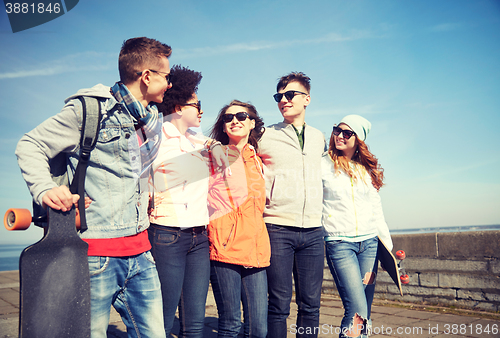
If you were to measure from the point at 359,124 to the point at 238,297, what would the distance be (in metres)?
1.99

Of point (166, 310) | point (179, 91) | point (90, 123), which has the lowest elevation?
point (166, 310)

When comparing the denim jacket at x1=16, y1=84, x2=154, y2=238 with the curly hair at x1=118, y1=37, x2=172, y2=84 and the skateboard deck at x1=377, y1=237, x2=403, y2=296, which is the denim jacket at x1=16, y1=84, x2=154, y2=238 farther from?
the skateboard deck at x1=377, y1=237, x2=403, y2=296

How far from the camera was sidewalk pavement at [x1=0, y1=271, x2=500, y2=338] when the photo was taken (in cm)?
408

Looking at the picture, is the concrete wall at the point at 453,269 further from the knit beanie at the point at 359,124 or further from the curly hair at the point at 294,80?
the curly hair at the point at 294,80

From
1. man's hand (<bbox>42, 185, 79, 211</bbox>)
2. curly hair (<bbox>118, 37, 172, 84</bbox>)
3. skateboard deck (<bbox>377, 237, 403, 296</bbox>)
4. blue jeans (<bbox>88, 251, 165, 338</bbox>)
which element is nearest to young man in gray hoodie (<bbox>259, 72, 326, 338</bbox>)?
skateboard deck (<bbox>377, 237, 403, 296</bbox>)

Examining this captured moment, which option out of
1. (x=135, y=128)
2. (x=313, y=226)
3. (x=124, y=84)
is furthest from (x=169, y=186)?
(x=313, y=226)

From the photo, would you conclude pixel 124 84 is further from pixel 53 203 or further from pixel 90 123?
pixel 53 203

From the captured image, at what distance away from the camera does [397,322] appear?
4.61 meters

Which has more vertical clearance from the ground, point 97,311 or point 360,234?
point 360,234

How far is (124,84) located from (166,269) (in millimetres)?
1169

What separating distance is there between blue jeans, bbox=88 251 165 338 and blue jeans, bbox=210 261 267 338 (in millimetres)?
672

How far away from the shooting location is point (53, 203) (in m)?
1.48

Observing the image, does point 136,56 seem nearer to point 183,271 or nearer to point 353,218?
point 183,271

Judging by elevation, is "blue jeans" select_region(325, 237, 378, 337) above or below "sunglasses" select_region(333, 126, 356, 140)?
below
